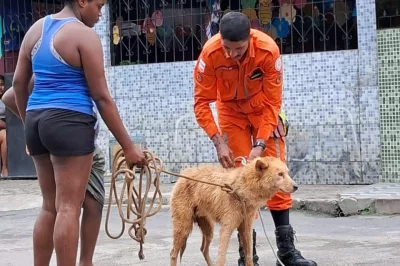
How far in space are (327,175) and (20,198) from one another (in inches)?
164

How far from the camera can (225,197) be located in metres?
5.32

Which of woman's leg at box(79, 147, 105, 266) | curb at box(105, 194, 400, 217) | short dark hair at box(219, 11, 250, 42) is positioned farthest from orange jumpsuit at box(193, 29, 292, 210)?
curb at box(105, 194, 400, 217)

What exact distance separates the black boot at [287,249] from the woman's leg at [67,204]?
6.01 ft

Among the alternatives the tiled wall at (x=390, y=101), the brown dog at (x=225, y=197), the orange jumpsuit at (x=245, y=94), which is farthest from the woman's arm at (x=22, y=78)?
the tiled wall at (x=390, y=101)

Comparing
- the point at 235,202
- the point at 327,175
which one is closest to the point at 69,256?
the point at 235,202

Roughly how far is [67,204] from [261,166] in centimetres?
140

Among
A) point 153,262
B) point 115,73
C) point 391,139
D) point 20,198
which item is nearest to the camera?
point 153,262

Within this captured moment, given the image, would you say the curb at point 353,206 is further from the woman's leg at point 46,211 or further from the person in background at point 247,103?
the woman's leg at point 46,211

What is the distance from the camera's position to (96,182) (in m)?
5.08

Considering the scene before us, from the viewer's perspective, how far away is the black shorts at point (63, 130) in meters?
4.45

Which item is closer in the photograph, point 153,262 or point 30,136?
point 30,136

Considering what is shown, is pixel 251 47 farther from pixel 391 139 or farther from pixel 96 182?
pixel 391 139

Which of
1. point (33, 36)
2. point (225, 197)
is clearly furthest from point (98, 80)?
point (225, 197)

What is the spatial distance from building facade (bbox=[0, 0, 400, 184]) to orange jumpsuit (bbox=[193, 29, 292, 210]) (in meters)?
4.58
